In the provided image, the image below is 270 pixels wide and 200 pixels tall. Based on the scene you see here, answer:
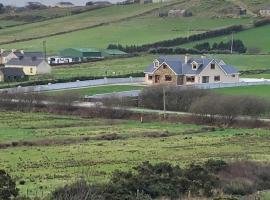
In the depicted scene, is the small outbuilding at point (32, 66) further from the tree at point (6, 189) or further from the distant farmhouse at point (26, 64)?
the tree at point (6, 189)

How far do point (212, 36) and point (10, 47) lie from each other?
28.4 metres

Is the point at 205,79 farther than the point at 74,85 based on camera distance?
Yes

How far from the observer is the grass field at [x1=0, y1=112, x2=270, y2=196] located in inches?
1227

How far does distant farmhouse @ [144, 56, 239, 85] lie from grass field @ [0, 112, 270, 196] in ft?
76.5

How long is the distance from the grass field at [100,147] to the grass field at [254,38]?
58.4 m

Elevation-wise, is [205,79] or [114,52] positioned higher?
[114,52]

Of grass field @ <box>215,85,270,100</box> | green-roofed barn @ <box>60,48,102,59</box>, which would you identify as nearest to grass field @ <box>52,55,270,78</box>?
green-roofed barn @ <box>60,48,102,59</box>

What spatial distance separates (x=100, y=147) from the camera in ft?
128

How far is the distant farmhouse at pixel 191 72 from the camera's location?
7388 centimetres

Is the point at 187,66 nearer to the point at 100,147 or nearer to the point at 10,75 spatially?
the point at 10,75

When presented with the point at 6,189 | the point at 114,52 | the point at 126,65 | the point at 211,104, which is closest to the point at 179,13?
the point at 114,52

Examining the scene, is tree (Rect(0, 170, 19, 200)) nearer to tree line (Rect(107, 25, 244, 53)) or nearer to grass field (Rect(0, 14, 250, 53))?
tree line (Rect(107, 25, 244, 53))

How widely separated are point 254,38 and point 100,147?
74213 millimetres

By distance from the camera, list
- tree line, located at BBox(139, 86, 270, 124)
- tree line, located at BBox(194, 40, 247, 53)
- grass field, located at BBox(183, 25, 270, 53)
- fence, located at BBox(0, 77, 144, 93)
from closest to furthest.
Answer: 1. tree line, located at BBox(139, 86, 270, 124)
2. fence, located at BBox(0, 77, 144, 93)
3. tree line, located at BBox(194, 40, 247, 53)
4. grass field, located at BBox(183, 25, 270, 53)
